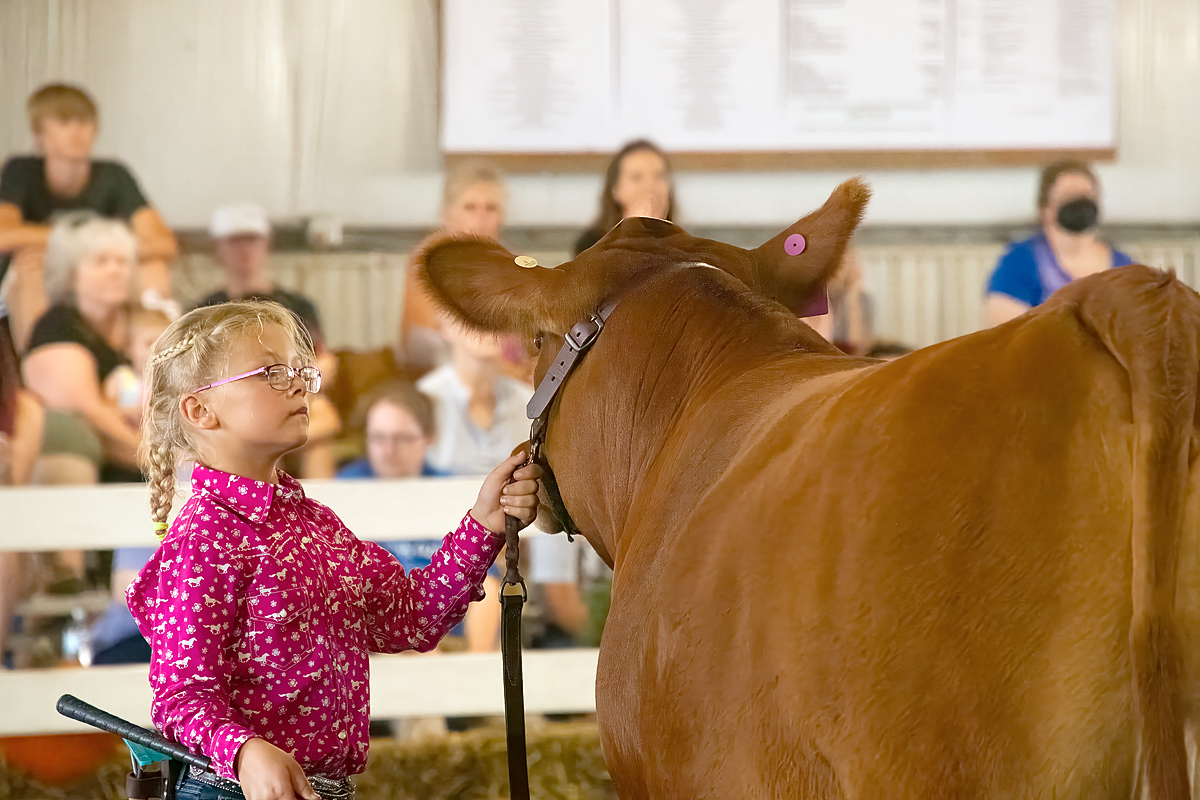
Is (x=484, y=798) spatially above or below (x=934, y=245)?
below

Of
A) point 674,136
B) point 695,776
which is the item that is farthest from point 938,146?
point 695,776

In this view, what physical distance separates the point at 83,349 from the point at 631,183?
168 cm

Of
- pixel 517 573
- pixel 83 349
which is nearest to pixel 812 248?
pixel 517 573

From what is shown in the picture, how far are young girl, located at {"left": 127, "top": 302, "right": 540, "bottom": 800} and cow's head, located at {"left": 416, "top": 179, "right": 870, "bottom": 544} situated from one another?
212 mm

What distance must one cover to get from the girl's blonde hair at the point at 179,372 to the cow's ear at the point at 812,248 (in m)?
0.66

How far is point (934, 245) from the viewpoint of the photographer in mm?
3482

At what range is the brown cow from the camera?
0.71m

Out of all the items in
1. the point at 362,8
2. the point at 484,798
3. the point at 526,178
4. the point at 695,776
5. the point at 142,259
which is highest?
the point at 362,8

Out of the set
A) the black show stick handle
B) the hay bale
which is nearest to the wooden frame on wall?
the hay bale

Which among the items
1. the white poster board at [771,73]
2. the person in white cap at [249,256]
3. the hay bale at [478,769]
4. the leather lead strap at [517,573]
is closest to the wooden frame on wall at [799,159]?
the white poster board at [771,73]

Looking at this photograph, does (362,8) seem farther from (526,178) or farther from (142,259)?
(142,259)

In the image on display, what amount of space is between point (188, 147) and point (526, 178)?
3.40 feet

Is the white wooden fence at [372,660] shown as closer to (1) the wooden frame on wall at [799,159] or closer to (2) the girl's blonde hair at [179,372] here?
(1) the wooden frame on wall at [799,159]

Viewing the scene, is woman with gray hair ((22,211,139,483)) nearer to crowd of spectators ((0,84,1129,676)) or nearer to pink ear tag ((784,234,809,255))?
crowd of spectators ((0,84,1129,676))
